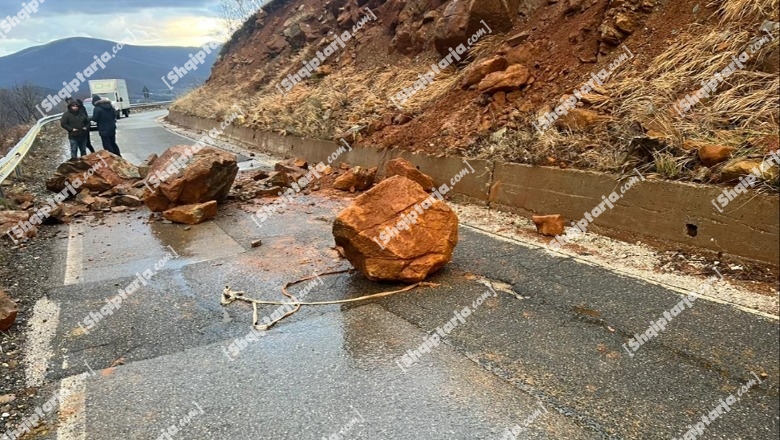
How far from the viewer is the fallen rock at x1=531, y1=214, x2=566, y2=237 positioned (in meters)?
5.58

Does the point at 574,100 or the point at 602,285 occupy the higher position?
the point at 574,100

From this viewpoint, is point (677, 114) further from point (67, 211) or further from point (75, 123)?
point (75, 123)

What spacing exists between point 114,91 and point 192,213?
115 ft

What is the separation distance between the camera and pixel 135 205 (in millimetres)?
8477

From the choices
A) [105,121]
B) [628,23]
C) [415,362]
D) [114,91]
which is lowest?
[415,362]

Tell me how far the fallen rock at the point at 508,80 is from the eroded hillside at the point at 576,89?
0.02 m

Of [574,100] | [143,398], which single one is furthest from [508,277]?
[574,100]

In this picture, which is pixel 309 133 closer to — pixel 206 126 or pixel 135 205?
pixel 135 205

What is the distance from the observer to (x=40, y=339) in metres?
3.70

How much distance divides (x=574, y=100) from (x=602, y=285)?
372 centimetres

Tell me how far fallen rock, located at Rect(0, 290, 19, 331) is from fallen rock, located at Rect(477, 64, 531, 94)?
23.9ft

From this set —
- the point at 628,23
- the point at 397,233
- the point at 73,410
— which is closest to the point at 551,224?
the point at 397,233

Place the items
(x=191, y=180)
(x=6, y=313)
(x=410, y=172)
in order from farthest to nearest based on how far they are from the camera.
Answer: (x=191, y=180) → (x=410, y=172) → (x=6, y=313)

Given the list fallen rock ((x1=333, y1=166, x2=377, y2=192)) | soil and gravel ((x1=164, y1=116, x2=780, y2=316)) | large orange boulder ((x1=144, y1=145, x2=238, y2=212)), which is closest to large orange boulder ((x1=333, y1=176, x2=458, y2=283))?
soil and gravel ((x1=164, y1=116, x2=780, y2=316))
